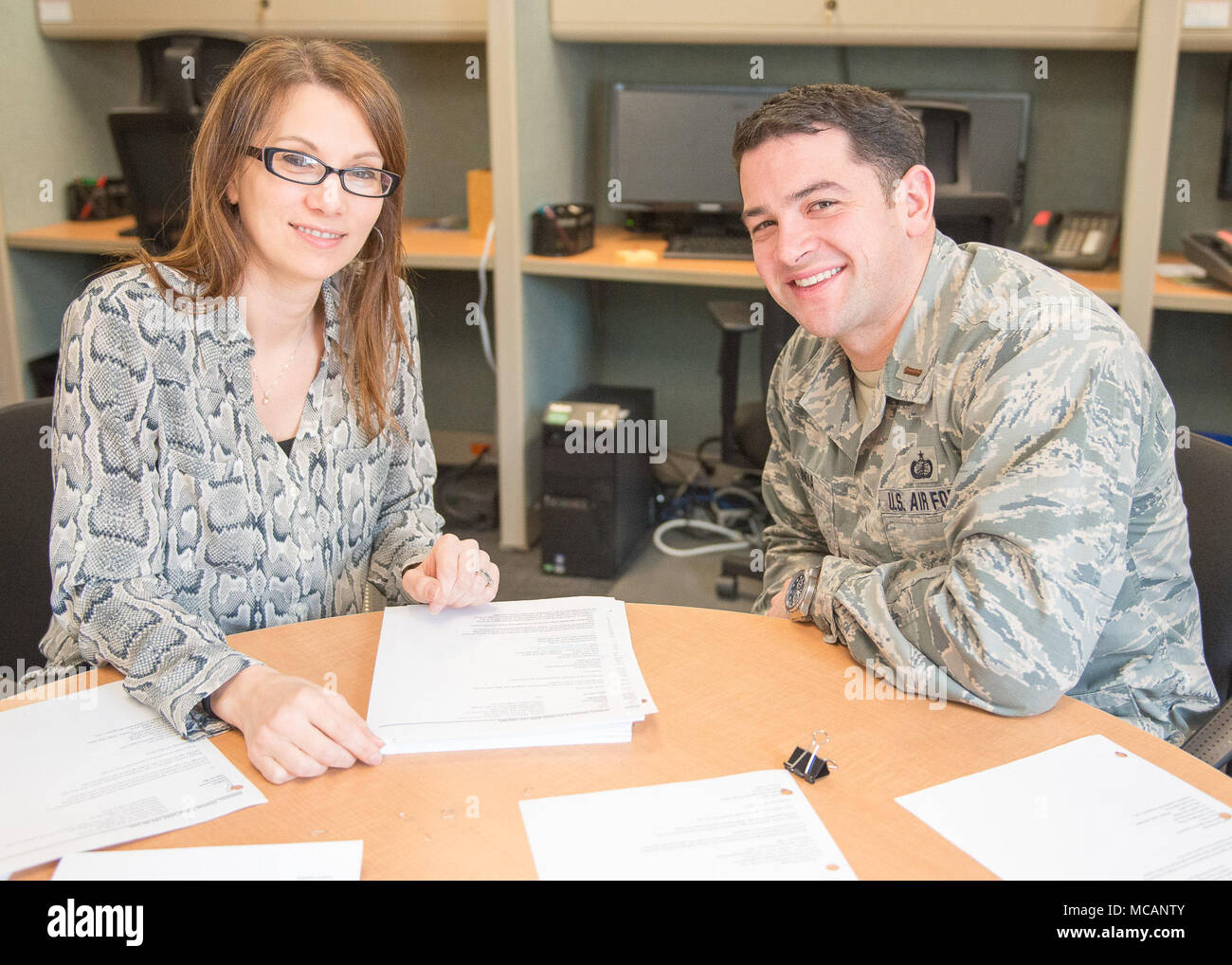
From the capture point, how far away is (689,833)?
0.85 meters

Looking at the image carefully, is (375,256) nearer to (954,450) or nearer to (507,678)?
(507,678)

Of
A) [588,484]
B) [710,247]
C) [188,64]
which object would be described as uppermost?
[188,64]

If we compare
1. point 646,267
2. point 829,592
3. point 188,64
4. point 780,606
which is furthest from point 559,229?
point 829,592

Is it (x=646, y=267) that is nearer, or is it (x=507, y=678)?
(x=507, y=678)

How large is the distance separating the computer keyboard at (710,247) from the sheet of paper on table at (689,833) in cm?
212

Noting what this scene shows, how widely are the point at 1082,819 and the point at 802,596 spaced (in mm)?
425

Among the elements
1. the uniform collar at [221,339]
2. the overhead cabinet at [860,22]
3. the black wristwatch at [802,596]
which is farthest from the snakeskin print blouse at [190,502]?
the overhead cabinet at [860,22]

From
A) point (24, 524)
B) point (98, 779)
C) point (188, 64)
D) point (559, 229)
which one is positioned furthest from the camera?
point (559, 229)

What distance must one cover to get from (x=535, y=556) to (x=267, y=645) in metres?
1.96

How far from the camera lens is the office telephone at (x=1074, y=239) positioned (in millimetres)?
2773

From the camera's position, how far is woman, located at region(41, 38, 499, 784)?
3.69 ft

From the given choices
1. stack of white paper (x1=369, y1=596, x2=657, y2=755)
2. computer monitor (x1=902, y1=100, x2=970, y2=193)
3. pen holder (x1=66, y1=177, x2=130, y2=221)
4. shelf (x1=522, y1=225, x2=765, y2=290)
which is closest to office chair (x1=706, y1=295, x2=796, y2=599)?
shelf (x1=522, y1=225, x2=765, y2=290)

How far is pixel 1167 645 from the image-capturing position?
49.5 inches
